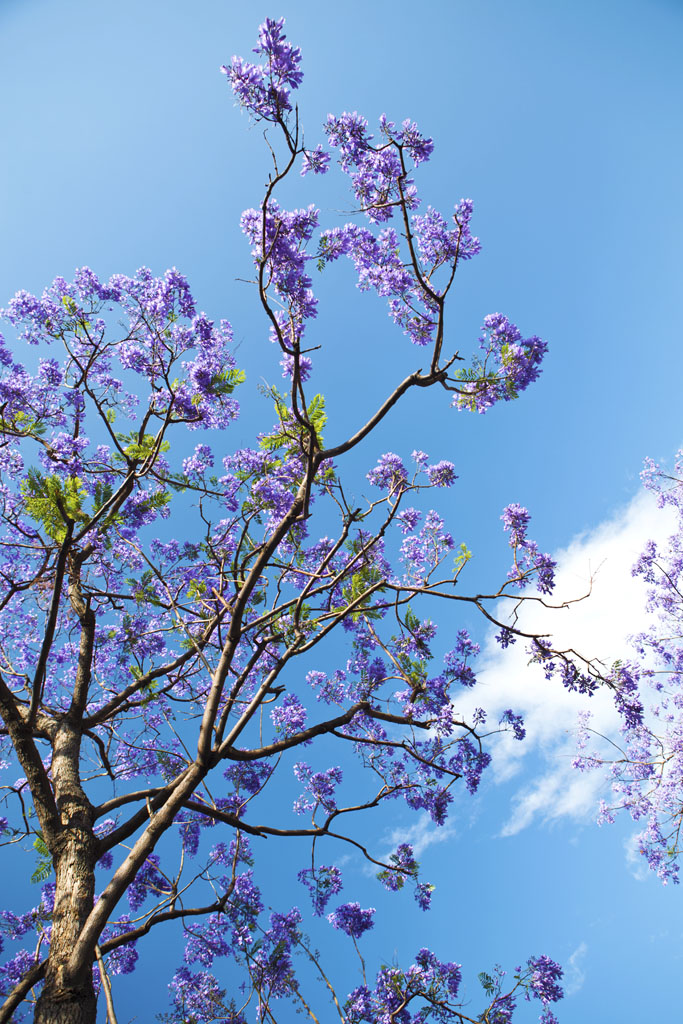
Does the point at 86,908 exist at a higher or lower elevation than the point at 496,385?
lower

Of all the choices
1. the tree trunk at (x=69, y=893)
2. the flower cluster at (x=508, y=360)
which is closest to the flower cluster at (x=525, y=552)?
the flower cluster at (x=508, y=360)

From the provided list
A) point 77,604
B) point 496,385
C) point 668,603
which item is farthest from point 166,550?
point 668,603

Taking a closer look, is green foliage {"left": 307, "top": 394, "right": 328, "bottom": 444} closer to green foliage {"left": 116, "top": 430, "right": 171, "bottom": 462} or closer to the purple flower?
green foliage {"left": 116, "top": 430, "right": 171, "bottom": 462}

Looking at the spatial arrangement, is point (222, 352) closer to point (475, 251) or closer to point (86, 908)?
point (475, 251)

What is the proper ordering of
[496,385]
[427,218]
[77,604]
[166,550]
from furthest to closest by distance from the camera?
[166,550]
[77,604]
[427,218]
[496,385]

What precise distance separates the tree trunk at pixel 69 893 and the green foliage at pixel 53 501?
62.6 inches

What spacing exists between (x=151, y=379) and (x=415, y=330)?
2.02 meters

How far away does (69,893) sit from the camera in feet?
9.91

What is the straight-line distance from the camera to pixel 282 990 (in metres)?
4.86

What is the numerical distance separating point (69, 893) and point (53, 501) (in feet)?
6.88

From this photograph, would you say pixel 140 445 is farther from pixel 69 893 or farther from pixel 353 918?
pixel 353 918

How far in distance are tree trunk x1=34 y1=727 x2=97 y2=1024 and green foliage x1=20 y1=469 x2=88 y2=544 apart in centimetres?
159

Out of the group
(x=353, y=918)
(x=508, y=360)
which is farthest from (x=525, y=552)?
(x=353, y=918)

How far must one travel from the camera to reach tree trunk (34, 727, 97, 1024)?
257 cm
